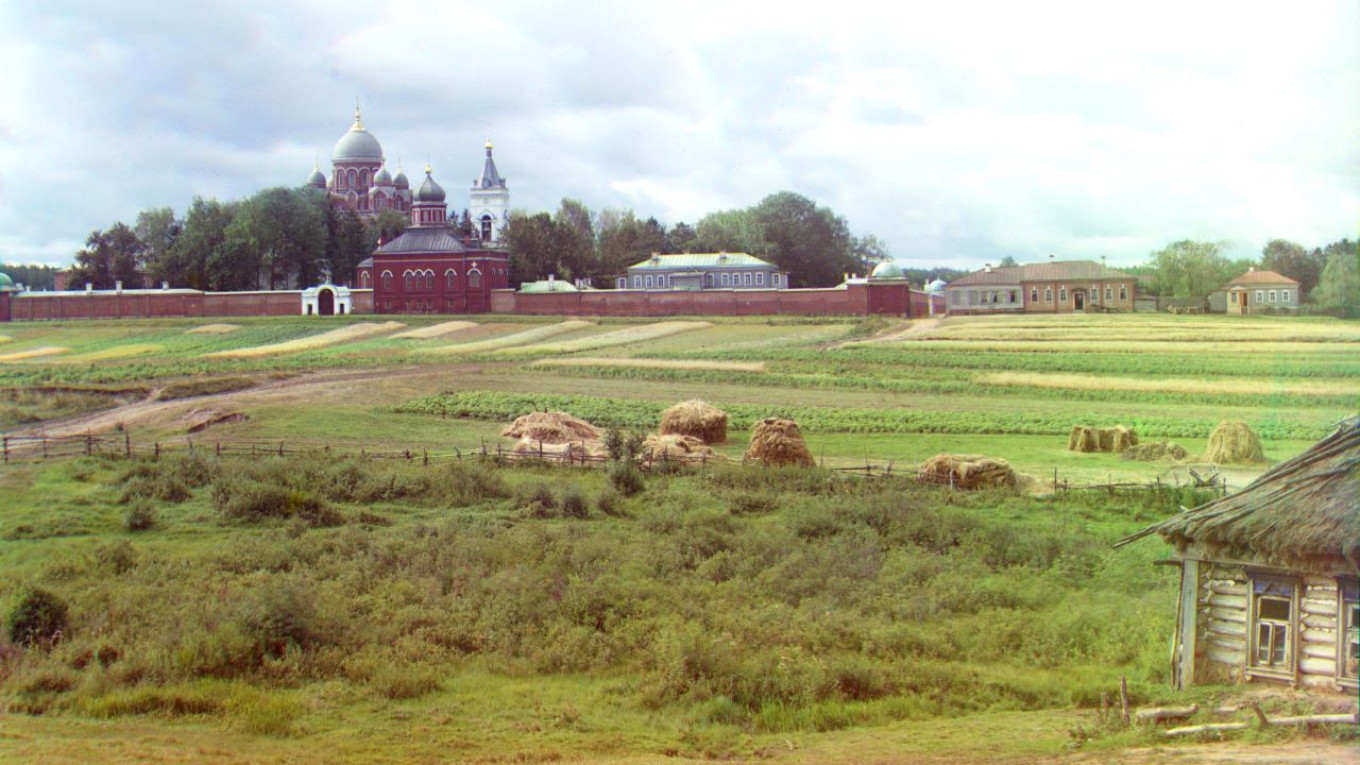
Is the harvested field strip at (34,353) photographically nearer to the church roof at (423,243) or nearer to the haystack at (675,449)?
the haystack at (675,449)

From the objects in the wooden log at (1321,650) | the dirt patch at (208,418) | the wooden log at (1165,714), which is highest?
the dirt patch at (208,418)

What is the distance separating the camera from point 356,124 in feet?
85.5

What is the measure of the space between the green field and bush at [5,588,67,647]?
160mm

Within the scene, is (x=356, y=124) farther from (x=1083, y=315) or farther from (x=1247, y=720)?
(x=1247, y=720)

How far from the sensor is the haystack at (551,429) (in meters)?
22.0

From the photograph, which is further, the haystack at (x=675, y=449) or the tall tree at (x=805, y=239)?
the tall tree at (x=805, y=239)

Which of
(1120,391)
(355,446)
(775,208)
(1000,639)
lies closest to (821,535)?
(1000,639)

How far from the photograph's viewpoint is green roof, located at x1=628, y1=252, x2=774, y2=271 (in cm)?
3709

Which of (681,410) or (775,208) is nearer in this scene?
(681,410)

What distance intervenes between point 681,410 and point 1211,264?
9547 millimetres

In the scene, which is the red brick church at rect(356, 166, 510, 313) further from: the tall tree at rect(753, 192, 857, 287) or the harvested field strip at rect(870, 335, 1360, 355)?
the harvested field strip at rect(870, 335, 1360, 355)

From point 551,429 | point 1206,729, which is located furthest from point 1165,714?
point 551,429

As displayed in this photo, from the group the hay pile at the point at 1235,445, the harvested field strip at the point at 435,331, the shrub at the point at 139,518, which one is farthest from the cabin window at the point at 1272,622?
the harvested field strip at the point at 435,331

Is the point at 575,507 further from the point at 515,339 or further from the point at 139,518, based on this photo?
the point at 515,339
